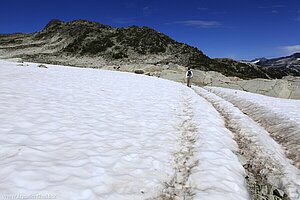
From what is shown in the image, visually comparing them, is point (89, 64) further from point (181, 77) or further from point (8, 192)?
point (8, 192)

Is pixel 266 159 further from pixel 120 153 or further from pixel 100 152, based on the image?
pixel 100 152

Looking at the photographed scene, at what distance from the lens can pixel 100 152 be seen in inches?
319

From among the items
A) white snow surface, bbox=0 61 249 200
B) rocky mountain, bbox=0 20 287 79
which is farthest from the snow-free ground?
rocky mountain, bbox=0 20 287 79

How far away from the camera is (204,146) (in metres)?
9.64

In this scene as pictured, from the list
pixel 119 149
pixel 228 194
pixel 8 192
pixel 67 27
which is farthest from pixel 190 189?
pixel 67 27

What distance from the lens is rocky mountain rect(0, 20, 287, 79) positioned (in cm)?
8031

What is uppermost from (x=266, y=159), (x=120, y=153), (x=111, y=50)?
(x=111, y=50)

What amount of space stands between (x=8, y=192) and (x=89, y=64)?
73.1 metres

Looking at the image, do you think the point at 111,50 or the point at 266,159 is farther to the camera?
the point at 111,50

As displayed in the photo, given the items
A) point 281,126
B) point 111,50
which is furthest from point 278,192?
point 111,50

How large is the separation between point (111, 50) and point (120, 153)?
8181cm

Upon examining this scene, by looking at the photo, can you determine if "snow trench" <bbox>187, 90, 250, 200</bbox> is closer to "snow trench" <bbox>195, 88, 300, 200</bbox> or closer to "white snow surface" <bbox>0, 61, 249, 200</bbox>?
"white snow surface" <bbox>0, 61, 249, 200</bbox>

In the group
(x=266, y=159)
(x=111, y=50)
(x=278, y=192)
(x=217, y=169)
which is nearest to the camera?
(x=278, y=192)

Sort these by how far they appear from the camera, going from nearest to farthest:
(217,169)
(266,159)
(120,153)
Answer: (217,169)
(120,153)
(266,159)
